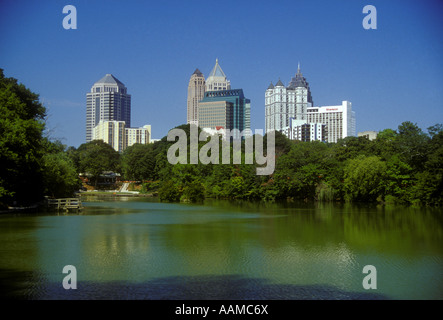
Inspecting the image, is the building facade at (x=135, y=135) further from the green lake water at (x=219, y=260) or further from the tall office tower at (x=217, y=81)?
the green lake water at (x=219, y=260)

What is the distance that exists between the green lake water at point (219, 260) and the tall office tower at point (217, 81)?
501ft

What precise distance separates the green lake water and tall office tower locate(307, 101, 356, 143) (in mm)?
113845

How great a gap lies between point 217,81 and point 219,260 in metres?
161

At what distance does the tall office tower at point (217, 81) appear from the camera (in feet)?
550

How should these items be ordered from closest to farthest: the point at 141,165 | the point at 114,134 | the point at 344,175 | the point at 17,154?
the point at 17,154 → the point at 344,175 → the point at 141,165 → the point at 114,134

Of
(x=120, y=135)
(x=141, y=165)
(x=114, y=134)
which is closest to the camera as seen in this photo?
(x=141, y=165)

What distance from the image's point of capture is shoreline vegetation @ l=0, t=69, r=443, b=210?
2474 centimetres

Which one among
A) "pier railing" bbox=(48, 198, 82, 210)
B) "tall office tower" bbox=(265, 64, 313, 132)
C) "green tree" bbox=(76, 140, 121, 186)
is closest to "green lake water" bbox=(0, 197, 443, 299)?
"pier railing" bbox=(48, 198, 82, 210)

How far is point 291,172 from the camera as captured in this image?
3834 cm

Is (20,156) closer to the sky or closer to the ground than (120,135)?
closer to the ground

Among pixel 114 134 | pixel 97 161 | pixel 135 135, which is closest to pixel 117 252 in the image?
pixel 97 161

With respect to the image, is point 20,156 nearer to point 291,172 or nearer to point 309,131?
point 291,172
